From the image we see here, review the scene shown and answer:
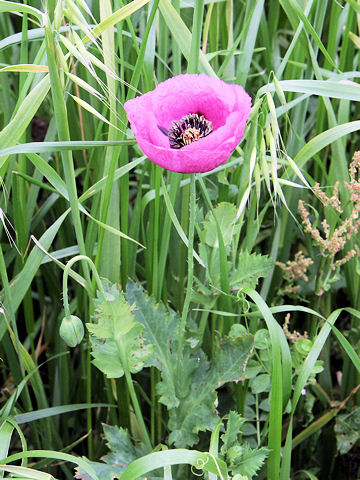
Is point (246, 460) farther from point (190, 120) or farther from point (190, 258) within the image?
point (190, 120)

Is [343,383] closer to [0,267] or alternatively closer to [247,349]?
[247,349]

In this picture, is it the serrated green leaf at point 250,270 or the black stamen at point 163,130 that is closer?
the black stamen at point 163,130

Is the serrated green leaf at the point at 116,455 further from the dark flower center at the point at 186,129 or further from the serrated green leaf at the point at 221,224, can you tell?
the dark flower center at the point at 186,129

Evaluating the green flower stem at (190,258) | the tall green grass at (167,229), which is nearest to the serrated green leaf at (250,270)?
the tall green grass at (167,229)

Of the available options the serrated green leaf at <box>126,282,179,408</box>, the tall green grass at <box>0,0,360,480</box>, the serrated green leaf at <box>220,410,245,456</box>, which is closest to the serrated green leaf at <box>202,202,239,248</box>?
the tall green grass at <box>0,0,360,480</box>

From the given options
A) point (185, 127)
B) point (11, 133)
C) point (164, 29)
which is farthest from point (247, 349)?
point (164, 29)

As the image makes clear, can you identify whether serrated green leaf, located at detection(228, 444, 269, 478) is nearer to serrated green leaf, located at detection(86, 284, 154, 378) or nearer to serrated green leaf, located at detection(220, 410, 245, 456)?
serrated green leaf, located at detection(220, 410, 245, 456)

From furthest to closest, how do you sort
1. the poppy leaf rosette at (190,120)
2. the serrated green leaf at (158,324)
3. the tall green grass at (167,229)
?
the serrated green leaf at (158,324)
the tall green grass at (167,229)
the poppy leaf rosette at (190,120)

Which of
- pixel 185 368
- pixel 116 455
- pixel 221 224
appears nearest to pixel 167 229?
pixel 221 224

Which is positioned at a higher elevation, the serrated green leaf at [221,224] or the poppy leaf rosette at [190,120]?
the poppy leaf rosette at [190,120]
